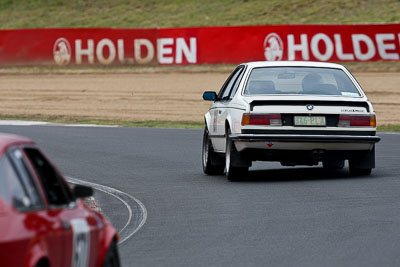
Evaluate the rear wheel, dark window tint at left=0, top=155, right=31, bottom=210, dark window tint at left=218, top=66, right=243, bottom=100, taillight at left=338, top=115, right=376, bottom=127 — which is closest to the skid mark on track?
dark window tint at left=218, top=66, right=243, bottom=100

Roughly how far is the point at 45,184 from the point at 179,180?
395 inches

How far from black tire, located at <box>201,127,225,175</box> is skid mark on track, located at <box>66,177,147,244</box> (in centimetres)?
173

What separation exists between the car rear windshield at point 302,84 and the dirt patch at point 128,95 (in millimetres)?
13750

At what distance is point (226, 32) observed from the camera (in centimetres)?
4191

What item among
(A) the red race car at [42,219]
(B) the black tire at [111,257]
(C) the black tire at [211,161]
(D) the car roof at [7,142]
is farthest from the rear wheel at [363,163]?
(D) the car roof at [7,142]

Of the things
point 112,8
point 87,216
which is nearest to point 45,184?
point 87,216

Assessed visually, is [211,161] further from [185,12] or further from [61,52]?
[185,12]

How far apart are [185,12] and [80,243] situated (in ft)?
180

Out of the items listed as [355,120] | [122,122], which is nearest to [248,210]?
[355,120]

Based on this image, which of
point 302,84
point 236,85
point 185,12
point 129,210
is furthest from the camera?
point 185,12

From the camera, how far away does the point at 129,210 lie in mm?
12922

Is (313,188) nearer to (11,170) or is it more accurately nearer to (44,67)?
(11,170)

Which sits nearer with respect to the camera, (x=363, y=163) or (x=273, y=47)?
(x=363, y=163)

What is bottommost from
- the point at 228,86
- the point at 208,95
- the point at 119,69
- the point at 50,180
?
the point at 50,180
